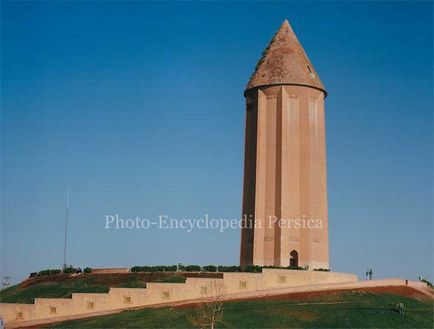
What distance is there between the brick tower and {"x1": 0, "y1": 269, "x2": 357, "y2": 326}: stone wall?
858cm

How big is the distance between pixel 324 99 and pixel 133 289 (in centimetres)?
2245

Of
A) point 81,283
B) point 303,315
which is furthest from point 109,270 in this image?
point 303,315

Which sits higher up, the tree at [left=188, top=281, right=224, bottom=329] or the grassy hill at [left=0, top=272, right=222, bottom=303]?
the grassy hill at [left=0, top=272, right=222, bottom=303]

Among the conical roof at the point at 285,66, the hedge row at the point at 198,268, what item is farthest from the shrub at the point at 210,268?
the conical roof at the point at 285,66

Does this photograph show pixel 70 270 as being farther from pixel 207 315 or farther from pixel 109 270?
pixel 207 315

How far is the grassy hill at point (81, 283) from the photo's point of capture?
40031 millimetres

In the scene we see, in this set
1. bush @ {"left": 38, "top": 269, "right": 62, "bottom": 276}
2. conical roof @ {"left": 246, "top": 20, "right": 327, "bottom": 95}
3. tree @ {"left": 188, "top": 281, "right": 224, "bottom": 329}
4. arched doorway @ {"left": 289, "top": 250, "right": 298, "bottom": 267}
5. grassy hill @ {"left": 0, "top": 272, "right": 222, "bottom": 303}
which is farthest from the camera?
conical roof @ {"left": 246, "top": 20, "right": 327, "bottom": 95}

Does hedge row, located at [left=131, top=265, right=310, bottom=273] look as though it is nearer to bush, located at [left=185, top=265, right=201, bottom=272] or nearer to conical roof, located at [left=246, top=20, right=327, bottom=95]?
bush, located at [left=185, top=265, right=201, bottom=272]

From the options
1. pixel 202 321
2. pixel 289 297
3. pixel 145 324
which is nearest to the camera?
pixel 202 321

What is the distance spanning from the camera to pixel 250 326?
30.1m

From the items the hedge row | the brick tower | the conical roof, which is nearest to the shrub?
the hedge row

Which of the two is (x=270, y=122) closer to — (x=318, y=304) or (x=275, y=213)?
(x=275, y=213)

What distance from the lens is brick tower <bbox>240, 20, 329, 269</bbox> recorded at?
47.5 meters

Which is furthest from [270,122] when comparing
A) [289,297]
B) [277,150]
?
[289,297]
